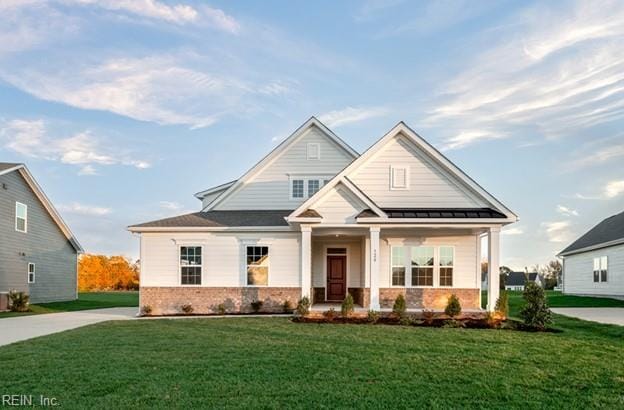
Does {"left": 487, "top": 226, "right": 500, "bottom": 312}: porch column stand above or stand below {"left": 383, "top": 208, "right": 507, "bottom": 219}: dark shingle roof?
below

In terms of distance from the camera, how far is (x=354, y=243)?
1956 cm

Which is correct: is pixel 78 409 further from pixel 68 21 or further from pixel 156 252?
pixel 68 21

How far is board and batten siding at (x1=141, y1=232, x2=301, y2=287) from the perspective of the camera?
1811 centimetres

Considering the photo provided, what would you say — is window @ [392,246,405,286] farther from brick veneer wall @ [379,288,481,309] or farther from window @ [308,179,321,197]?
window @ [308,179,321,197]

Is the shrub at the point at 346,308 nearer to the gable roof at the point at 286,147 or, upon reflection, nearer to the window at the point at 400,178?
the window at the point at 400,178

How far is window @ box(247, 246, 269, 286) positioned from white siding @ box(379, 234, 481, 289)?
14.1 ft

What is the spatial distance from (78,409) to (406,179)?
13537 mm

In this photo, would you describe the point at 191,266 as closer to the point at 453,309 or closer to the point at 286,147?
the point at 286,147

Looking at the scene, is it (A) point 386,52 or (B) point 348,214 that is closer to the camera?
(B) point 348,214

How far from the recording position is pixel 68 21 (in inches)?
642

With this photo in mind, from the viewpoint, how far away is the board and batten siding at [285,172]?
20641 mm

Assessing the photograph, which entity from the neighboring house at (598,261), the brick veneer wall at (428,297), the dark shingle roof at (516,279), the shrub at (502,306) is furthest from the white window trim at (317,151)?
the dark shingle roof at (516,279)

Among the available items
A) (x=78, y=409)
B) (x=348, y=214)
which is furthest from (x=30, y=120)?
(x=78, y=409)

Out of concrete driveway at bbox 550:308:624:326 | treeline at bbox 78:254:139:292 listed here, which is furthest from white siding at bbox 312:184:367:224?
treeline at bbox 78:254:139:292
